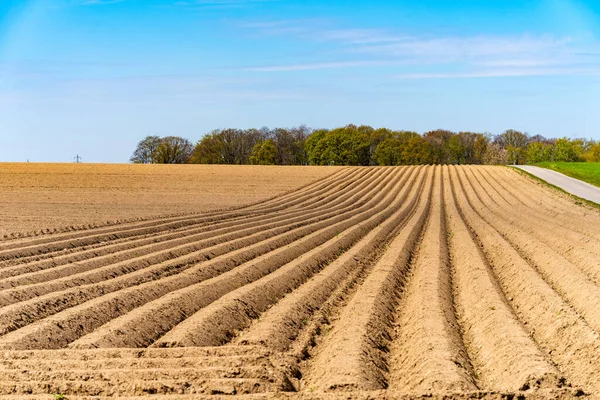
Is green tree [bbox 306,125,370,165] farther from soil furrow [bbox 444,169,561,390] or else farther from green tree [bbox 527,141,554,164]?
soil furrow [bbox 444,169,561,390]

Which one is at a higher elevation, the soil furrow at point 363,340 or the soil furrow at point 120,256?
the soil furrow at point 120,256

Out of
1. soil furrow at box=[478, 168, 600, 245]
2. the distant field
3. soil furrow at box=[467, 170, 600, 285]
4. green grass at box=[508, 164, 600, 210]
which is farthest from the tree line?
soil furrow at box=[467, 170, 600, 285]

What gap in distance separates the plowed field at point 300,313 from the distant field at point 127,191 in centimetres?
545

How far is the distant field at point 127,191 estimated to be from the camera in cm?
2541

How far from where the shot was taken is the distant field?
25.4 meters

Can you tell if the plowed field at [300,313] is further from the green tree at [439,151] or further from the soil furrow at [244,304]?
the green tree at [439,151]

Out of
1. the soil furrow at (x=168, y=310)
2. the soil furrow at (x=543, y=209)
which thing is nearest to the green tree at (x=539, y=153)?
the soil furrow at (x=543, y=209)

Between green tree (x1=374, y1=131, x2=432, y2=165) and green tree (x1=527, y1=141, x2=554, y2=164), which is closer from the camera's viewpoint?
green tree (x1=374, y1=131, x2=432, y2=165)

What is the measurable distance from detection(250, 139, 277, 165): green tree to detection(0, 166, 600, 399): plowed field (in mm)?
75530

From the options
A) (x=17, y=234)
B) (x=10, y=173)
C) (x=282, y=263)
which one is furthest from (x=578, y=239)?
(x=10, y=173)

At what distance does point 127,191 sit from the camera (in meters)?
42.1

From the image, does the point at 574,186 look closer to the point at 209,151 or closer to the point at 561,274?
the point at 561,274

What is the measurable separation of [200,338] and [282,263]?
624cm

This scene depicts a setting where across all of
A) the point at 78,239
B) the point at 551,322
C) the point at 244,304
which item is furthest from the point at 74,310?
the point at 78,239
